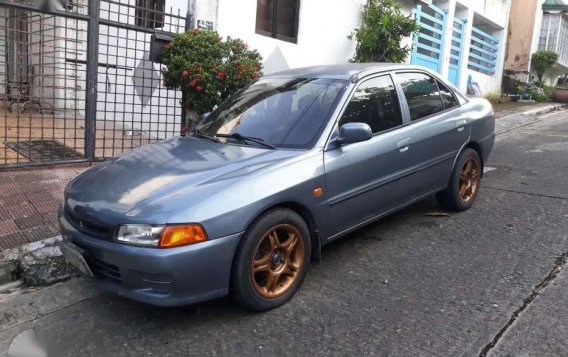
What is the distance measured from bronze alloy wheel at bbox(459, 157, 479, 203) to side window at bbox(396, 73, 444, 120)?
2.27 ft

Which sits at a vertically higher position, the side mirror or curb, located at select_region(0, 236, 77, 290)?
the side mirror

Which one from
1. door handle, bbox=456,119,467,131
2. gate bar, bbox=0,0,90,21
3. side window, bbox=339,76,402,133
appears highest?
gate bar, bbox=0,0,90,21

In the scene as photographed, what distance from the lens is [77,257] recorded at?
3158 mm

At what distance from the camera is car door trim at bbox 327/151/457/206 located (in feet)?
12.3

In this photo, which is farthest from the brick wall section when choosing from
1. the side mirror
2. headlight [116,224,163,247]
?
the side mirror

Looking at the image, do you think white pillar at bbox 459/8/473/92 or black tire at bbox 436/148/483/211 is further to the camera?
white pillar at bbox 459/8/473/92

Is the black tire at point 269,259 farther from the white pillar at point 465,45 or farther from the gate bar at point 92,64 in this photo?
the white pillar at point 465,45

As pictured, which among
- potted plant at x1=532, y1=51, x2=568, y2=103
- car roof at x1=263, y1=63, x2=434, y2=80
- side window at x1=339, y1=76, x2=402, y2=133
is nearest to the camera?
side window at x1=339, y1=76, x2=402, y2=133

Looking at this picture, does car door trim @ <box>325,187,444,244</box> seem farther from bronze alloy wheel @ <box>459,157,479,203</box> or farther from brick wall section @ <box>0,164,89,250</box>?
brick wall section @ <box>0,164,89,250</box>

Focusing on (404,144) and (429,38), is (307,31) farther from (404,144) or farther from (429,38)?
(404,144)

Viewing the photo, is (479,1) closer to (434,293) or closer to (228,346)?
(434,293)

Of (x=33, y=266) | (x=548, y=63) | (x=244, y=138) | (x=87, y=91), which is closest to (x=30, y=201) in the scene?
(x=33, y=266)

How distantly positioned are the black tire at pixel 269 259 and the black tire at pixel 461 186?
7.01ft

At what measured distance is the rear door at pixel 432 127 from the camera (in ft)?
15.0
